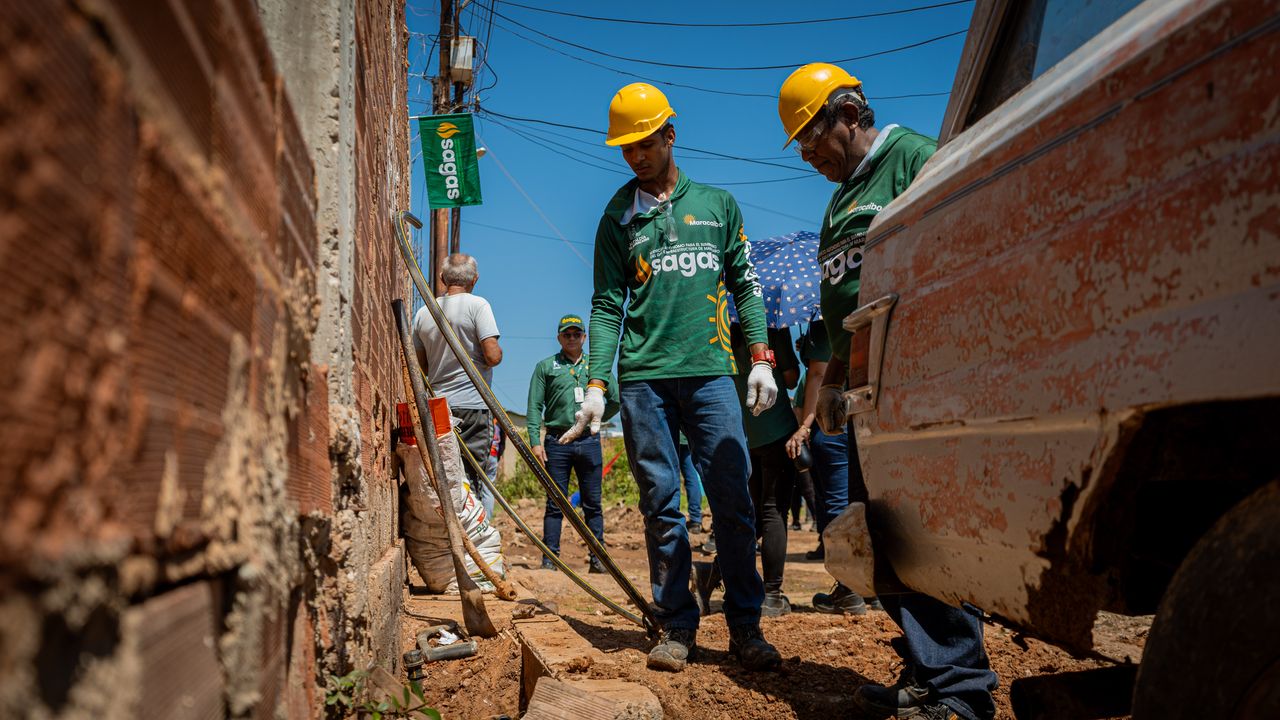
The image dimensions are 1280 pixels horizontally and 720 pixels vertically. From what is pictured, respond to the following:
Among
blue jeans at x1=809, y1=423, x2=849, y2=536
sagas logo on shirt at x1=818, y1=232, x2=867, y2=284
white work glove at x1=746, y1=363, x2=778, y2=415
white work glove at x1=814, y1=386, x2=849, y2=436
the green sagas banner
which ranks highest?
the green sagas banner

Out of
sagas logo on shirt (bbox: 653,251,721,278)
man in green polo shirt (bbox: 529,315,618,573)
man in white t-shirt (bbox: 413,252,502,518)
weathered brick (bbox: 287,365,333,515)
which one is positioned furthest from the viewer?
man in green polo shirt (bbox: 529,315,618,573)

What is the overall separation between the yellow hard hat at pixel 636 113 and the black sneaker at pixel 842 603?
262cm

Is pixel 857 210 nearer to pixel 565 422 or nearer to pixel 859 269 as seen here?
pixel 859 269

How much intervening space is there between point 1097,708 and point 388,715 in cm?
180

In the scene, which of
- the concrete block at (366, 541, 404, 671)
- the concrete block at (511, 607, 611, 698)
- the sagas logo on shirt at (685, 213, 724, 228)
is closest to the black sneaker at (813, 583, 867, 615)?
the concrete block at (511, 607, 611, 698)

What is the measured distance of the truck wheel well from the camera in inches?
52.3

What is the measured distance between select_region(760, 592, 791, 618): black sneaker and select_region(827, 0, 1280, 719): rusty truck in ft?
9.00

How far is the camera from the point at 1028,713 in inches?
67.5

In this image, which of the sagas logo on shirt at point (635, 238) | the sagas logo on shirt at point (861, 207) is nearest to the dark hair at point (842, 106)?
the sagas logo on shirt at point (861, 207)

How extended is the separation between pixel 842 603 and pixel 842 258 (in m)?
2.56

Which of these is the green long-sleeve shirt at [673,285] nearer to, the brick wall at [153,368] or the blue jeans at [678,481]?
the blue jeans at [678,481]

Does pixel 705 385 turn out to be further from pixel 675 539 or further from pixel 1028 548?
pixel 1028 548

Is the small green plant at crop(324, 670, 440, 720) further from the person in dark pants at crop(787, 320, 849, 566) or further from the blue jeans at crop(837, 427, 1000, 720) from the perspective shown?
the person in dark pants at crop(787, 320, 849, 566)

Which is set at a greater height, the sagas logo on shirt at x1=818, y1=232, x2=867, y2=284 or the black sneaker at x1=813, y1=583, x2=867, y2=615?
the sagas logo on shirt at x1=818, y1=232, x2=867, y2=284
